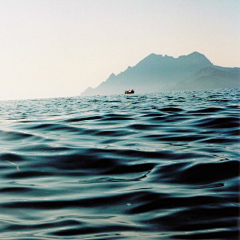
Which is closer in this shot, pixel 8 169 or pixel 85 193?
pixel 85 193

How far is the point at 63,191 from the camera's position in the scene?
3459mm

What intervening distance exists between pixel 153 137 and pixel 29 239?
4868mm

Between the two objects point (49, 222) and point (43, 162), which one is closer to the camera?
point (49, 222)

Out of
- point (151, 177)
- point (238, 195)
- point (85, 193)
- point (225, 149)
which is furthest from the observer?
point (225, 149)

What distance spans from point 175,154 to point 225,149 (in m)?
0.94

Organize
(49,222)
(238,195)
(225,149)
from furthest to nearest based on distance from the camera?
(225,149)
(238,195)
(49,222)

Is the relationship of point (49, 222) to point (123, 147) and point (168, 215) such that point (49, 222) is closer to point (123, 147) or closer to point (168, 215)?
point (168, 215)

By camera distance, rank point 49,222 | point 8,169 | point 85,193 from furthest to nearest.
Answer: point 8,169 → point 85,193 → point 49,222

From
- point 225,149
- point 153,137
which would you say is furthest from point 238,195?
point 153,137

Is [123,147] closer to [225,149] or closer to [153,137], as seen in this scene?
[153,137]

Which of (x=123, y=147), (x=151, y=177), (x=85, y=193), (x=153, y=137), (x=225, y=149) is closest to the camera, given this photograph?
(x=85, y=193)

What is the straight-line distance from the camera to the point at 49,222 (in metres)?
2.60

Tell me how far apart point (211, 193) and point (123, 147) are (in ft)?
9.45

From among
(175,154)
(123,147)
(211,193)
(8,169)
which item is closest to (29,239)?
(211,193)
